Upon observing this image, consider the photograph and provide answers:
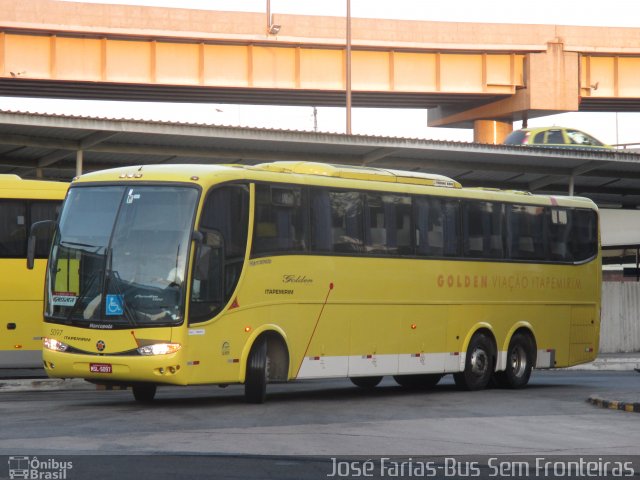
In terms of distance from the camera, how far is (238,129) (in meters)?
33.9

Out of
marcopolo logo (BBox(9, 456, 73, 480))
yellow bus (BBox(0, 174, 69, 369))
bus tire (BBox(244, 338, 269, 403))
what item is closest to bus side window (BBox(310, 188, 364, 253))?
bus tire (BBox(244, 338, 269, 403))

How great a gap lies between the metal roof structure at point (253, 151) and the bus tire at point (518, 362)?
40.1ft

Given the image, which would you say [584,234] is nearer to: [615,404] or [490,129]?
[615,404]

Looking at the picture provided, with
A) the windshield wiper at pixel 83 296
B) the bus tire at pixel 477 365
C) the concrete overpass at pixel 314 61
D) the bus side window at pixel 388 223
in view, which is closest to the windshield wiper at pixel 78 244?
the windshield wiper at pixel 83 296

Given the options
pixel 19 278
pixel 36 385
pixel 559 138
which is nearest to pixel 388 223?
pixel 19 278

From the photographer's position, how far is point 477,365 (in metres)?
22.6

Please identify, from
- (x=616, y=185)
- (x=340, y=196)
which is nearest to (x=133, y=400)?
(x=340, y=196)

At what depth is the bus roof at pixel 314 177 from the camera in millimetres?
17594

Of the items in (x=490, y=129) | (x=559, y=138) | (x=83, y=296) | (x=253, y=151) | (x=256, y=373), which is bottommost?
(x=256, y=373)

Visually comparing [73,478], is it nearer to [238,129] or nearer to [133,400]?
[133,400]

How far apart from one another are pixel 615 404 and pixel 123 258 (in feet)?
23.8

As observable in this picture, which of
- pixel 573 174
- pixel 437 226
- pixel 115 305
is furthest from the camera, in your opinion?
pixel 573 174

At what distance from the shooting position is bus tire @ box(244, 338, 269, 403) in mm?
17984

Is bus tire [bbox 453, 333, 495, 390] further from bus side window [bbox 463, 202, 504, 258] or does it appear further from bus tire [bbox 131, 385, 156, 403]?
bus tire [bbox 131, 385, 156, 403]
